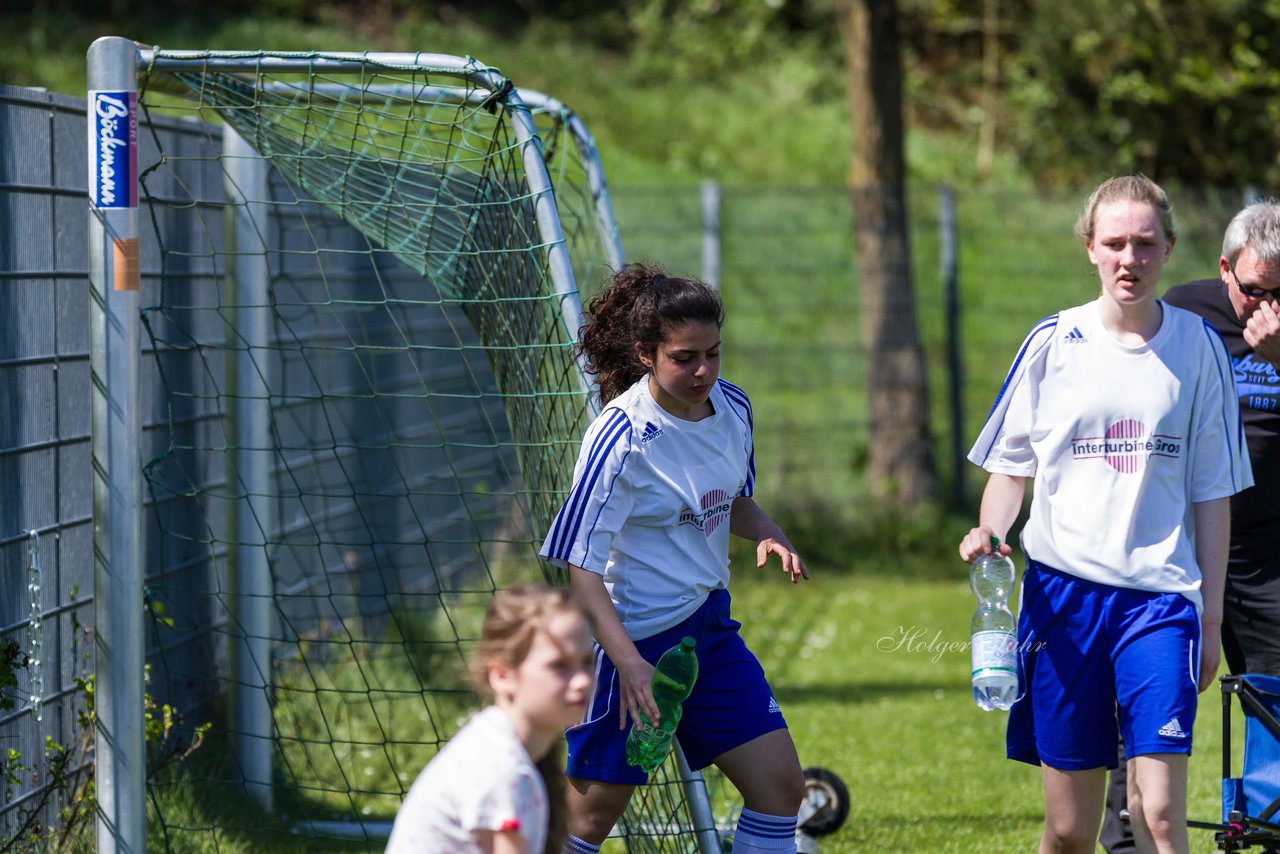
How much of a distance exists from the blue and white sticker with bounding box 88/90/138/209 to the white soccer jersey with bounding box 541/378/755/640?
1443 millimetres

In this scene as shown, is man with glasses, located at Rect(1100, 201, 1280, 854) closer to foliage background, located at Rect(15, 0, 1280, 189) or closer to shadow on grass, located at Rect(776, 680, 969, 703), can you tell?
shadow on grass, located at Rect(776, 680, 969, 703)

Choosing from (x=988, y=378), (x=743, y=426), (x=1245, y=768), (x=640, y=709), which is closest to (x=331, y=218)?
(x=743, y=426)

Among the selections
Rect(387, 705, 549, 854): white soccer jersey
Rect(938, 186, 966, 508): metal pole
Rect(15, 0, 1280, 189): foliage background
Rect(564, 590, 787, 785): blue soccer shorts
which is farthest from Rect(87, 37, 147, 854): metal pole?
Rect(15, 0, 1280, 189): foliage background

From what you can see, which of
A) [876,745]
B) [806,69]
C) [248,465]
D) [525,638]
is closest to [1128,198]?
[525,638]

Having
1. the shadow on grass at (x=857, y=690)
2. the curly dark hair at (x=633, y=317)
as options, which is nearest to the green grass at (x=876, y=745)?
the shadow on grass at (x=857, y=690)

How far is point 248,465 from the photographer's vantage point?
17.3ft

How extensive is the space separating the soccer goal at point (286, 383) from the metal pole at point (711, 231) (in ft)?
11.7

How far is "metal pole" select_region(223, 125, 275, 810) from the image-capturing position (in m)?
5.25

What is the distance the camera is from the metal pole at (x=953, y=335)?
1116 centimetres

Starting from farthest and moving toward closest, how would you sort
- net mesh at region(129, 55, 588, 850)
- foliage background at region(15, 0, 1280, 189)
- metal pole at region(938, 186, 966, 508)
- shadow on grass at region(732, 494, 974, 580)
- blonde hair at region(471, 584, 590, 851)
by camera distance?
foliage background at region(15, 0, 1280, 189)
metal pole at region(938, 186, 966, 508)
shadow on grass at region(732, 494, 974, 580)
net mesh at region(129, 55, 588, 850)
blonde hair at region(471, 584, 590, 851)

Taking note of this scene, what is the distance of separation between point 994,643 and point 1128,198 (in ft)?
3.76

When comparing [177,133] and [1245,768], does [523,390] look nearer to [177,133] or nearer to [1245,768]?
[177,133]

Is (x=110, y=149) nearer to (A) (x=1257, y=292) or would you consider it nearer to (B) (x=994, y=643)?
(B) (x=994, y=643)

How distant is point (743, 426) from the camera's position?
3760 millimetres
